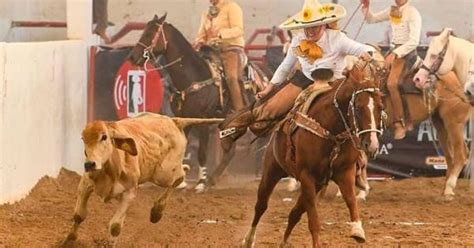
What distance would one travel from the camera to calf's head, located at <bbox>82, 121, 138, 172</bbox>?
896cm

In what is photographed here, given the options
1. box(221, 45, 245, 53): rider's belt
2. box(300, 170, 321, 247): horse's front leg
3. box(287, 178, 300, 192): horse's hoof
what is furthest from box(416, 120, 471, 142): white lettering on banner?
box(300, 170, 321, 247): horse's front leg

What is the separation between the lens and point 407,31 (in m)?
14.7

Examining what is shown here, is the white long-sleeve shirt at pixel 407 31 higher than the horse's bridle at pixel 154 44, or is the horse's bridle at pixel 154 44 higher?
the white long-sleeve shirt at pixel 407 31

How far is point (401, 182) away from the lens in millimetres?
15617

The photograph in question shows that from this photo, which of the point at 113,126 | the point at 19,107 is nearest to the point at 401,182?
the point at 19,107

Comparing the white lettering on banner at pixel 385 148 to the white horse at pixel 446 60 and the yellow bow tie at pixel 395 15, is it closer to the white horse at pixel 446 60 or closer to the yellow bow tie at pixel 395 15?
the white horse at pixel 446 60

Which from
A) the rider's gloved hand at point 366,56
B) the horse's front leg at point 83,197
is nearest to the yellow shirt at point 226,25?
the rider's gloved hand at point 366,56

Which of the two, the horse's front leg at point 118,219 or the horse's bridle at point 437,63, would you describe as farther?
the horse's bridle at point 437,63

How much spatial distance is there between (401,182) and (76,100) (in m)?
4.17

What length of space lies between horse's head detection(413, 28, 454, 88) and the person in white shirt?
288 millimetres

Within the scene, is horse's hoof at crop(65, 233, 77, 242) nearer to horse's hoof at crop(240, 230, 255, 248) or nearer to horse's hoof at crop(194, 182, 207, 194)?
horse's hoof at crop(240, 230, 255, 248)

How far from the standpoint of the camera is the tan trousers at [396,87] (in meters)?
14.5

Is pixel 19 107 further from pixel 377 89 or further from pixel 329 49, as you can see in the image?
pixel 377 89

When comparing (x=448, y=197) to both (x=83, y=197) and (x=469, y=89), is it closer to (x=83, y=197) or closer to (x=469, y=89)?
(x=469, y=89)
